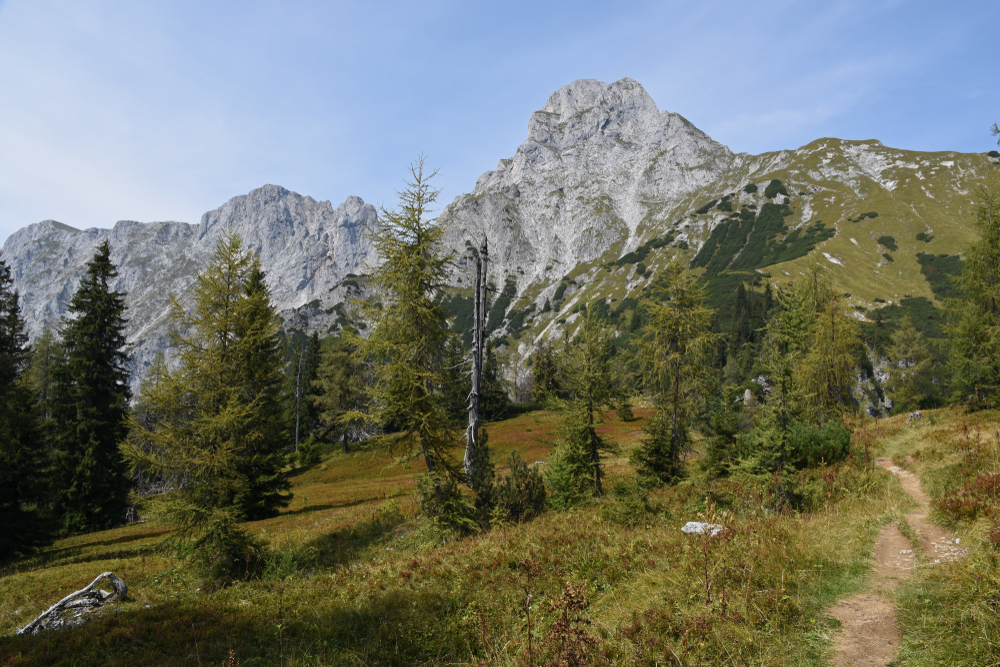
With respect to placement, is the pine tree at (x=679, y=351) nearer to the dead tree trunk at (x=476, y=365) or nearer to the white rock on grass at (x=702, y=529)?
the dead tree trunk at (x=476, y=365)

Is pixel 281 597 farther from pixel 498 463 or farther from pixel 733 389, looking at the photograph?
pixel 498 463

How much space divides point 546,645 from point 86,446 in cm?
3344

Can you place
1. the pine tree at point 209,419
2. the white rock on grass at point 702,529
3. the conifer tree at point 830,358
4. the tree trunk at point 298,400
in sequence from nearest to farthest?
1. the white rock on grass at point 702,529
2. the pine tree at point 209,419
3. the conifer tree at point 830,358
4. the tree trunk at point 298,400

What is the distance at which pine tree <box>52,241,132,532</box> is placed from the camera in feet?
84.6

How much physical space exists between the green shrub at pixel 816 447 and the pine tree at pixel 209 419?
1688cm

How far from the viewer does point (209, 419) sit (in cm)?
1339

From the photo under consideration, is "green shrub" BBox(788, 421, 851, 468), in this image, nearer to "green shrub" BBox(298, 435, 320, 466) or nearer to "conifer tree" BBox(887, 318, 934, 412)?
"conifer tree" BBox(887, 318, 934, 412)

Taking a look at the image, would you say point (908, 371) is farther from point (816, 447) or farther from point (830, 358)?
point (816, 447)

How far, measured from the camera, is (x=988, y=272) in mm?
21766

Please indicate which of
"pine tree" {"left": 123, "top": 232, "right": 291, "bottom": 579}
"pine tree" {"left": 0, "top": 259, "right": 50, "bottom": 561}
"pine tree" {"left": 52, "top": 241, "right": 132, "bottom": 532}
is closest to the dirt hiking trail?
"pine tree" {"left": 123, "top": 232, "right": 291, "bottom": 579}

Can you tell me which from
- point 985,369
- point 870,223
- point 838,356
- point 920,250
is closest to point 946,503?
point 985,369

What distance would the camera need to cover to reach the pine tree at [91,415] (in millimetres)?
25797

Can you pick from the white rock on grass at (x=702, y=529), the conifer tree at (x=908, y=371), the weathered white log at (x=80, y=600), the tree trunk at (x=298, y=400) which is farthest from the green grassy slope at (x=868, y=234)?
the weathered white log at (x=80, y=600)

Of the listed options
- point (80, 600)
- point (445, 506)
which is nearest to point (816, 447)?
point (445, 506)
